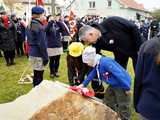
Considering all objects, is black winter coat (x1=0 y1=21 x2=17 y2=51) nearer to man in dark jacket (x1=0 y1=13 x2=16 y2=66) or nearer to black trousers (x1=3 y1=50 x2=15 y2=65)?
man in dark jacket (x1=0 y1=13 x2=16 y2=66)

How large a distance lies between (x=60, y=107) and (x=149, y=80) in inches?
72.9

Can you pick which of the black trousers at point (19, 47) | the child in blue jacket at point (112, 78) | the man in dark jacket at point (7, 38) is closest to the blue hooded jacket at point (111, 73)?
the child in blue jacket at point (112, 78)

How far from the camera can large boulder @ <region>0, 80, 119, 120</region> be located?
518 centimetres

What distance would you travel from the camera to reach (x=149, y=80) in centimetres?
362

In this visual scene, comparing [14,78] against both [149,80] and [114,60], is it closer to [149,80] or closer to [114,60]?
[114,60]

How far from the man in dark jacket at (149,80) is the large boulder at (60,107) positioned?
59.1 inches

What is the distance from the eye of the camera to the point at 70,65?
745 cm

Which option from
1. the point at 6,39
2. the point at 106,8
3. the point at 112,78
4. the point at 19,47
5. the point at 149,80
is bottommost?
the point at 106,8

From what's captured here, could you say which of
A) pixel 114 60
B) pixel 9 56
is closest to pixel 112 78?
pixel 114 60

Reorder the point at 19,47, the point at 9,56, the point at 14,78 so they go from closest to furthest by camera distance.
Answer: the point at 14,78
the point at 9,56
the point at 19,47

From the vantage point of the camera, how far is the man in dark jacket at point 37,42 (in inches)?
307

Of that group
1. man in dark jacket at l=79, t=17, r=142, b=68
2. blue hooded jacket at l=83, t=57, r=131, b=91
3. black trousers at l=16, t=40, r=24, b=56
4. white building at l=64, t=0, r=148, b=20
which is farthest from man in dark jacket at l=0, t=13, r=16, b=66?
white building at l=64, t=0, r=148, b=20

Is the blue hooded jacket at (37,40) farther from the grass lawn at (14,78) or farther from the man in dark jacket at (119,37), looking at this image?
the man in dark jacket at (119,37)

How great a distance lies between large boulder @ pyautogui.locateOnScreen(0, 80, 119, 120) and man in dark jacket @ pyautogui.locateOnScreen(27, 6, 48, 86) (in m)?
2.54
